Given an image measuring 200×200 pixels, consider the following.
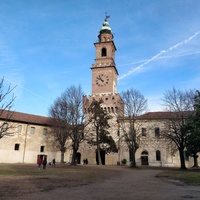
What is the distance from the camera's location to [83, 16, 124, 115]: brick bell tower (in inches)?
1945

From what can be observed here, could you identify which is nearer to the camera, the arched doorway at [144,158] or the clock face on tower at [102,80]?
the arched doorway at [144,158]

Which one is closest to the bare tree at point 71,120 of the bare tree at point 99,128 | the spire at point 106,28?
the bare tree at point 99,128

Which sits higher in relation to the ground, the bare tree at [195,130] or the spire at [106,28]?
the spire at [106,28]

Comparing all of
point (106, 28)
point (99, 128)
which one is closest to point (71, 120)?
point (99, 128)

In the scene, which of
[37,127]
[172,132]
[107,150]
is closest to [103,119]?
[107,150]

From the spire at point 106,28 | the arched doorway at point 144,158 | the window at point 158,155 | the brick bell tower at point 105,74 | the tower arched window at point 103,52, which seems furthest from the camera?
the spire at point 106,28

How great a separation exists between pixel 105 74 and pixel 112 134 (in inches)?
525

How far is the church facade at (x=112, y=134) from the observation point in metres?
45.2

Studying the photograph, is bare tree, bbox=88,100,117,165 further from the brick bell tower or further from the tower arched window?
the tower arched window

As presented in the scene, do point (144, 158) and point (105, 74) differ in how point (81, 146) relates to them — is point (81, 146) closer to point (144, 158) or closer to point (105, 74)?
point (144, 158)

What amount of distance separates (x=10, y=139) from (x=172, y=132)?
29.9 meters

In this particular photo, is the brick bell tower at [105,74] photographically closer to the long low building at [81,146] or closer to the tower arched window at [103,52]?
the tower arched window at [103,52]

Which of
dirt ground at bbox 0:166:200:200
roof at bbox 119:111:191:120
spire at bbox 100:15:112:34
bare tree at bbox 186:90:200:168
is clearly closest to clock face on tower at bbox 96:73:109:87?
spire at bbox 100:15:112:34

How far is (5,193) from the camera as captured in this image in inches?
409
